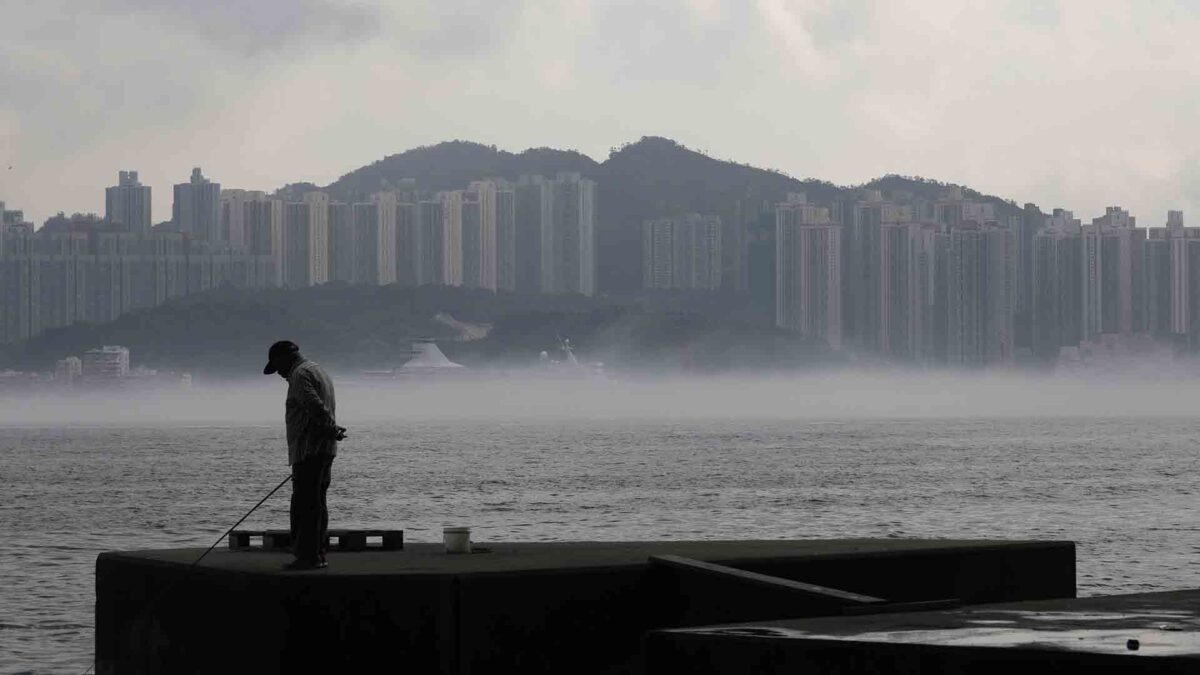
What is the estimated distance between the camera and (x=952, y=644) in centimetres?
778

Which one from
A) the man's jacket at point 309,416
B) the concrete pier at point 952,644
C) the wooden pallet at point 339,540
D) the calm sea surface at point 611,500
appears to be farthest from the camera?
the calm sea surface at point 611,500

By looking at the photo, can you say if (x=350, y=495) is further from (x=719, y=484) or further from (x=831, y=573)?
(x=831, y=573)

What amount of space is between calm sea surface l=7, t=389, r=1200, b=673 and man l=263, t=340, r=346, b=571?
613 centimetres

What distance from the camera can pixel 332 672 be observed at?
37.0 ft

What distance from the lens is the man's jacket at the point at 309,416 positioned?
11.9 m

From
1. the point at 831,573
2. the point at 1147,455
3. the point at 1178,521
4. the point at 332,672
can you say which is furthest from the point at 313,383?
the point at 1147,455

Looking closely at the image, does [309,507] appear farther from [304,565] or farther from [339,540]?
[339,540]

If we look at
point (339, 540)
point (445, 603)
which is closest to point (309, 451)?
point (445, 603)

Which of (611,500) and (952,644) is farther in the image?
(611,500)

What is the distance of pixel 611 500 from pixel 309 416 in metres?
40.2

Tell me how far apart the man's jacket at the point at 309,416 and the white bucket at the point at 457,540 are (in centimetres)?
149

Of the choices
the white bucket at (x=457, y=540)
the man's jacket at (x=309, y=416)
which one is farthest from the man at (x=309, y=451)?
the white bucket at (x=457, y=540)

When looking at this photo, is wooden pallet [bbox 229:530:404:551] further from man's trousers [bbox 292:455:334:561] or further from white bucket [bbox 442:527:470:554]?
man's trousers [bbox 292:455:334:561]

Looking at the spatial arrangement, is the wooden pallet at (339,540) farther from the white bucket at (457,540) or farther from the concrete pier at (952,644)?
the concrete pier at (952,644)
